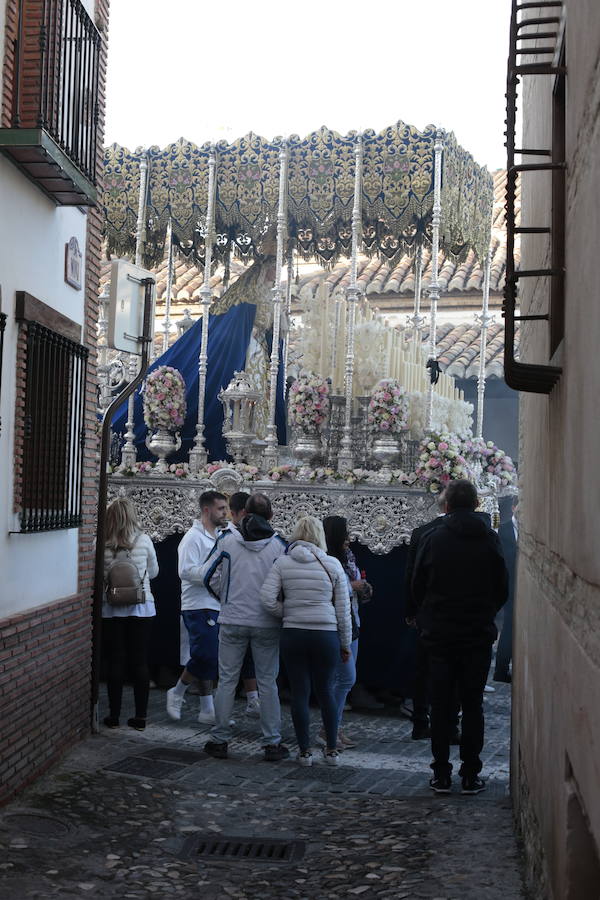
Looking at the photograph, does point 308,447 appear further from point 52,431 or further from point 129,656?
point 52,431

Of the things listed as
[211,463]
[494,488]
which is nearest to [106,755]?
[211,463]

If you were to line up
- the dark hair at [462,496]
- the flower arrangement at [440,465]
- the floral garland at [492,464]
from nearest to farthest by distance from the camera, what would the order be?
the dark hair at [462,496]
the flower arrangement at [440,465]
the floral garland at [492,464]

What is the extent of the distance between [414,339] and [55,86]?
20.3ft

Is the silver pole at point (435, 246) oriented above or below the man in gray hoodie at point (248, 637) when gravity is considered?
above

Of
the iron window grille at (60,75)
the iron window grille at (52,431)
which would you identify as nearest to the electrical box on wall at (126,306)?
the iron window grille at (52,431)

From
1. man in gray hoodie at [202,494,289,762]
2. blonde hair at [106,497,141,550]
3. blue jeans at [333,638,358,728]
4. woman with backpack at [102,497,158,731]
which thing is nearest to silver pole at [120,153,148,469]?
blonde hair at [106,497,141,550]

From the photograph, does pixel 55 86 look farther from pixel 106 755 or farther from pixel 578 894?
pixel 578 894

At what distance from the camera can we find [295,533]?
26.5 ft

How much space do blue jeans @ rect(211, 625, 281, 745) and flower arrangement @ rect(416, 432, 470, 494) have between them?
108 inches

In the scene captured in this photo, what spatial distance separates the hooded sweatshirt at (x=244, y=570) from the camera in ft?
26.6

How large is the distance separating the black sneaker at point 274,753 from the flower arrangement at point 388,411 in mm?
3702

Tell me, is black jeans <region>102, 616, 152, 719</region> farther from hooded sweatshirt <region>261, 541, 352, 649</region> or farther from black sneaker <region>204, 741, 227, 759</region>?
hooded sweatshirt <region>261, 541, 352, 649</region>

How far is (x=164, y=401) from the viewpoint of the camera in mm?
11797

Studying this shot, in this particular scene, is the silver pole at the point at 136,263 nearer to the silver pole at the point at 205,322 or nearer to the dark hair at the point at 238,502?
the silver pole at the point at 205,322
